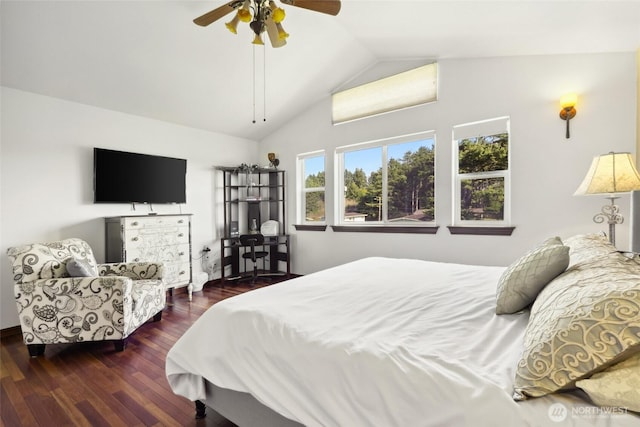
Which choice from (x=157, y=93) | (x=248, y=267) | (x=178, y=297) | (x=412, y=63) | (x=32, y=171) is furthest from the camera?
(x=248, y=267)

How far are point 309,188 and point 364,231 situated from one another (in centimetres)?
123

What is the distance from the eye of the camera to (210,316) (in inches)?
57.7

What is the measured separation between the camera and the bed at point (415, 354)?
0.77 metres

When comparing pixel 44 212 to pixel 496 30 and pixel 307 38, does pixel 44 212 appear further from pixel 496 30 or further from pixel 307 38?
pixel 496 30

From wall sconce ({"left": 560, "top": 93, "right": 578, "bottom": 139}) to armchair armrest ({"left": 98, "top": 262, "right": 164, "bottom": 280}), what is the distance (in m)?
4.16

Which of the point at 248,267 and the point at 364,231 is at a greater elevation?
the point at 364,231

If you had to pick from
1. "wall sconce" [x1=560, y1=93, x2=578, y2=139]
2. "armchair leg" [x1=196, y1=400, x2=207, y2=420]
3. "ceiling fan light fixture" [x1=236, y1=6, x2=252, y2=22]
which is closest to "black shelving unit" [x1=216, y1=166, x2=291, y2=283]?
"ceiling fan light fixture" [x1=236, y1=6, x2=252, y2=22]

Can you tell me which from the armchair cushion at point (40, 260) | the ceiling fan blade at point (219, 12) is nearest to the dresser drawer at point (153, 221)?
the armchair cushion at point (40, 260)

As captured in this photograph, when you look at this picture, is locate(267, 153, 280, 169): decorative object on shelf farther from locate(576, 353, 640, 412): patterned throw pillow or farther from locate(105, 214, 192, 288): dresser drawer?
locate(576, 353, 640, 412): patterned throw pillow

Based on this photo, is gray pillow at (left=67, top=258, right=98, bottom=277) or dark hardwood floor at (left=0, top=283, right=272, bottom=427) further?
gray pillow at (left=67, top=258, right=98, bottom=277)

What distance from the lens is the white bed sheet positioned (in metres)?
0.81

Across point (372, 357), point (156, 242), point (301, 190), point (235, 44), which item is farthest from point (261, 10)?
point (301, 190)

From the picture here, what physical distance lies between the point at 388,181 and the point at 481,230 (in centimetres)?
132

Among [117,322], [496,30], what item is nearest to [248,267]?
[117,322]
